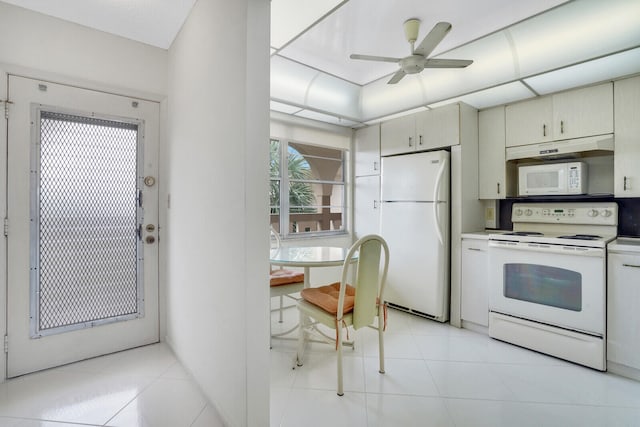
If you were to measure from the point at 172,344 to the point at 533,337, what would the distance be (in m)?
3.05

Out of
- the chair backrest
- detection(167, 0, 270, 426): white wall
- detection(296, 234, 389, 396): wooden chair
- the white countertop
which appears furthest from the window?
the white countertop

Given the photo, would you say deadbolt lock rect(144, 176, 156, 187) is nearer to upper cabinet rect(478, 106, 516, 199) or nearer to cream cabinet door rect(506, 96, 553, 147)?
upper cabinet rect(478, 106, 516, 199)

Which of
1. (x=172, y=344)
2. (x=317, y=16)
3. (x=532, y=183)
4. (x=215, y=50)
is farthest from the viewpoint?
(x=532, y=183)

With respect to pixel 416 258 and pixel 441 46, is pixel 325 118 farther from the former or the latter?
pixel 416 258

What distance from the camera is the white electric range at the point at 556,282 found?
7.33ft

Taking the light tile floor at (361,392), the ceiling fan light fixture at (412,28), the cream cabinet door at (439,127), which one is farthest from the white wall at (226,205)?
the cream cabinet door at (439,127)

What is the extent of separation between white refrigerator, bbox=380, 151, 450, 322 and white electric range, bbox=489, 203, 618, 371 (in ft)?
1.59

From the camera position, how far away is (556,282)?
8.00 ft

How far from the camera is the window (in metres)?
3.57

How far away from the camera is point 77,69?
218 cm

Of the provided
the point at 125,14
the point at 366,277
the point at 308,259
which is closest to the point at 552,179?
the point at 366,277

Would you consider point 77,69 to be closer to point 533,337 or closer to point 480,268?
point 480,268

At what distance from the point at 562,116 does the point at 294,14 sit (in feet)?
8.26

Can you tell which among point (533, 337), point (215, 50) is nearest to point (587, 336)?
point (533, 337)
